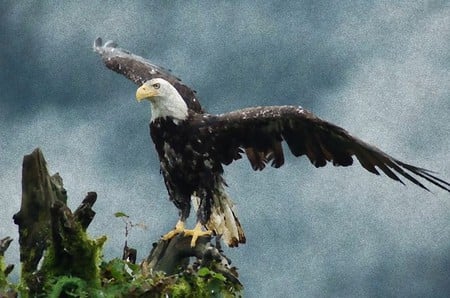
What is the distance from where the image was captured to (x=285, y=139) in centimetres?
1400

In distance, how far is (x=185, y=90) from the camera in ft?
48.1

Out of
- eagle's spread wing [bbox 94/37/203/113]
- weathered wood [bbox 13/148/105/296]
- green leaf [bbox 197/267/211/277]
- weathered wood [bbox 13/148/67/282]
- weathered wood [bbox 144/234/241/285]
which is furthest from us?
eagle's spread wing [bbox 94/37/203/113]

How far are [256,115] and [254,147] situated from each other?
0.53 m

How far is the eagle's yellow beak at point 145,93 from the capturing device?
1366cm

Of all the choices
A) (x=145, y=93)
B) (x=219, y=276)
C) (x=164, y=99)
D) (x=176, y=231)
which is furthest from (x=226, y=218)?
(x=219, y=276)

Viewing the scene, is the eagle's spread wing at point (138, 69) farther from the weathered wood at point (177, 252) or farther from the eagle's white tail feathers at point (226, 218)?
the weathered wood at point (177, 252)

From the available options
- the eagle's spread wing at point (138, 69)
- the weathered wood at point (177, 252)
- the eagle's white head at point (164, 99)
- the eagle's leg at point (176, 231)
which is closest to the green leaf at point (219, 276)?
the weathered wood at point (177, 252)

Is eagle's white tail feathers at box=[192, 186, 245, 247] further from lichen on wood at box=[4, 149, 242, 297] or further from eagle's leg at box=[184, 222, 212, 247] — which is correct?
lichen on wood at box=[4, 149, 242, 297]

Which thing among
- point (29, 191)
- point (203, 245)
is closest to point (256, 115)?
point (203, 245)

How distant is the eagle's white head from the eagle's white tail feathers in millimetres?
1082

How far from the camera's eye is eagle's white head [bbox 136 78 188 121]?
45.3 feet

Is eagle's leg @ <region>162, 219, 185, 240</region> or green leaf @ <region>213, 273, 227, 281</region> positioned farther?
eagle's leg @ <region>162, 219, 185, 240</region>

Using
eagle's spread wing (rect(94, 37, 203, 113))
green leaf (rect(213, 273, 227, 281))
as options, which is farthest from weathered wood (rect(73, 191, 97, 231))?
eagle's spread wing (rect(94, 37, 203, 113))

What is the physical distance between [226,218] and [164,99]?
167 centimetres
